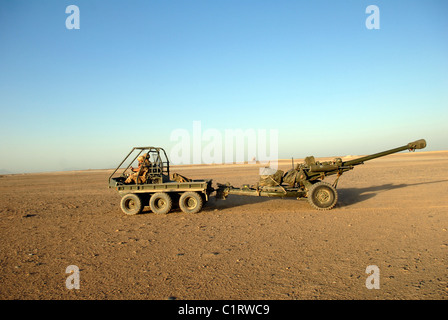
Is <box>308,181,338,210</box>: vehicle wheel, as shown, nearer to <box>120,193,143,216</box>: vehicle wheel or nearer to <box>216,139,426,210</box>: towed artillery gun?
<box>216,139,426,210</box>: towed artillery gun

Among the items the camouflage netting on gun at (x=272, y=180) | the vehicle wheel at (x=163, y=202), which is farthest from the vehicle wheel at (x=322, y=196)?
the vehicle wheel at (x=163, y=202)

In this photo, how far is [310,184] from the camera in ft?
35.6

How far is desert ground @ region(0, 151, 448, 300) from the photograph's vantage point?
4.45m

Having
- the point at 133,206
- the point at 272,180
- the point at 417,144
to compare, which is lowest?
the point at 133,206

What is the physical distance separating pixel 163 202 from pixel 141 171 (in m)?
1.64

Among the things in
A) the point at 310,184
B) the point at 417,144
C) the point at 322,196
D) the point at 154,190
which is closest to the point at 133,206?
the point at 154,190

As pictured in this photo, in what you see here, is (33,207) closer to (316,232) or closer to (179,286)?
(179,286)

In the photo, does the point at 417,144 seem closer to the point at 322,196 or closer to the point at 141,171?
the point at 322,196

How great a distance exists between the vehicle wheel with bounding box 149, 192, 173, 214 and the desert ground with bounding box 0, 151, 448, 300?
0.31 m

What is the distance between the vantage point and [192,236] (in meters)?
7.57

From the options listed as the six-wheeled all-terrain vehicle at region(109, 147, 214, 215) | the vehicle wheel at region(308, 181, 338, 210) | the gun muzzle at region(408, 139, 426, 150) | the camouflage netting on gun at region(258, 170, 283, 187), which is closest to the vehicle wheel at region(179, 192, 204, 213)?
the six-wheeled all-terrain vehicle at region(109, 147, 214, 215)

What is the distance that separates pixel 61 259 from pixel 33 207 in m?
9.15
